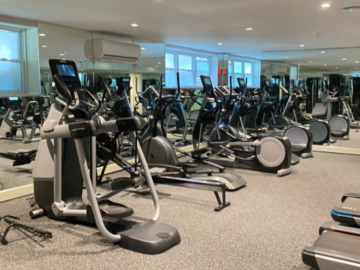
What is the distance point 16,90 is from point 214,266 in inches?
162

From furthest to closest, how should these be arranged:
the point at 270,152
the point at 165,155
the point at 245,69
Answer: the point at 245,69 → the point at 270,152 → the point at 165,155

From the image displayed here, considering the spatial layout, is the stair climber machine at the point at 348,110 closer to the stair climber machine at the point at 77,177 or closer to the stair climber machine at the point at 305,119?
the stair climber machine at the point at 305,119

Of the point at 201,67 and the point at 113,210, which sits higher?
the point at 201,67

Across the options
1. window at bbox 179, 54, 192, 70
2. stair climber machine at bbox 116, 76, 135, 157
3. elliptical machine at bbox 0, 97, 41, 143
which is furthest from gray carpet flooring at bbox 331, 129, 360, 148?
elliptical machine at bbox 0, 97, 41, 143

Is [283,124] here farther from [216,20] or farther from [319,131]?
[216,20]

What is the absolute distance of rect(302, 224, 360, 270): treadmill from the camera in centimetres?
229

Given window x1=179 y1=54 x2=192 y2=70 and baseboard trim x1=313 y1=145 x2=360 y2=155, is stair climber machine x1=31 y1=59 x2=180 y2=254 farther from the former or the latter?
window x1=179 y1=54 x2=192 y2=70

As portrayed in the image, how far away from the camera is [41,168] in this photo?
360cm

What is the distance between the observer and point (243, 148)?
6.18 metres

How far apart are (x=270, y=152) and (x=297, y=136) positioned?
5.49 ft

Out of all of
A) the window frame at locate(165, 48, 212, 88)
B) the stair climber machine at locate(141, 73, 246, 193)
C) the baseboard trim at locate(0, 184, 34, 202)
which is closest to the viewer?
the baseboard trim at locate(0, 184, 34, 202)

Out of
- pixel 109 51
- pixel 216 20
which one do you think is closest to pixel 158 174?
pixel 216 20

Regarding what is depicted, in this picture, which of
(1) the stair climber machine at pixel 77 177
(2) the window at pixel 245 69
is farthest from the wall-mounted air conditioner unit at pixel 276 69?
(1) the stair climber machine at pixel 77 177

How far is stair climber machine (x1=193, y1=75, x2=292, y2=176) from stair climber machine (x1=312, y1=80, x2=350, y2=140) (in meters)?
3.26
